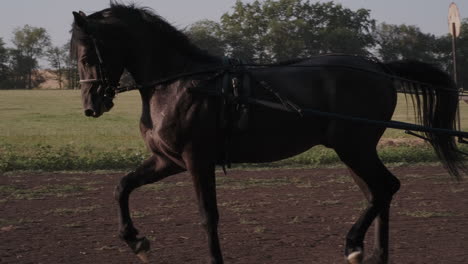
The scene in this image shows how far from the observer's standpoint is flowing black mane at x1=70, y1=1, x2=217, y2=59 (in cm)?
469

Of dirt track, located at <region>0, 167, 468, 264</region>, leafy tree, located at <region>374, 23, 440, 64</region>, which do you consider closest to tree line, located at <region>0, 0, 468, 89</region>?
leafy tree, located at <region>374, 23, 440, 64</region>

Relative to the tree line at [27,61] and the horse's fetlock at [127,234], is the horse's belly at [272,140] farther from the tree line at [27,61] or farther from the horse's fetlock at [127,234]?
the tree line at [27,61]

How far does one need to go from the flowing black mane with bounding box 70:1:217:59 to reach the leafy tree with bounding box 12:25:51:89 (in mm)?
58184

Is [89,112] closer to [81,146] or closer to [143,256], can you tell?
[143,256]

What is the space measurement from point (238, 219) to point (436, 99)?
2641 millimetres

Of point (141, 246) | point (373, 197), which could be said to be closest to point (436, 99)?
point (373, 197)

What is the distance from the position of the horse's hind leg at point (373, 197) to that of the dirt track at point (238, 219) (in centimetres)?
22

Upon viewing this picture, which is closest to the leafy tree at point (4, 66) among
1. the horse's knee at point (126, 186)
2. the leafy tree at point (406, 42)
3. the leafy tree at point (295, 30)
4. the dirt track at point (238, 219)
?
the leafy tree at point (295, 30)

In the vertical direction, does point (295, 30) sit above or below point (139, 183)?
above

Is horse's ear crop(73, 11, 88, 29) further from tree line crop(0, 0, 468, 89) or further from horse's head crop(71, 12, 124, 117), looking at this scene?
tree line crop(0, 0, 468, 89)

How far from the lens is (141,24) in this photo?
15.8 feet

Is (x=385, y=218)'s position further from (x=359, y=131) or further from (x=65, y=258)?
(x=65, y=258)

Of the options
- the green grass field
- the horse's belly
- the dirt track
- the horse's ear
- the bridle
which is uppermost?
the horse's ear

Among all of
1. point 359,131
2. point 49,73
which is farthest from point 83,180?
Result: point 49,73
